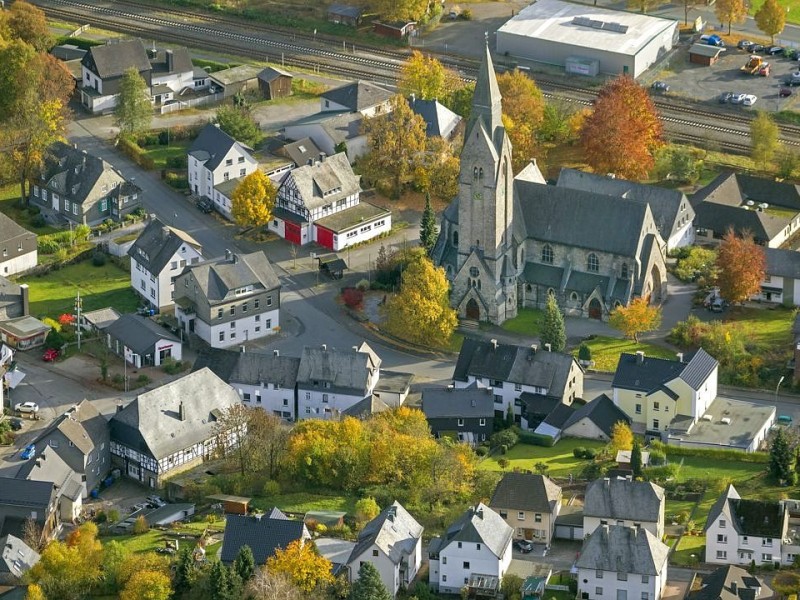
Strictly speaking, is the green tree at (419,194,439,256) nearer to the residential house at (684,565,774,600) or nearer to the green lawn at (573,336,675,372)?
the green lawn at (573,336,675,372)

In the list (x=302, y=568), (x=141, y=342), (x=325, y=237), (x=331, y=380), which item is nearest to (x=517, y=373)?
(x=331, y=380)

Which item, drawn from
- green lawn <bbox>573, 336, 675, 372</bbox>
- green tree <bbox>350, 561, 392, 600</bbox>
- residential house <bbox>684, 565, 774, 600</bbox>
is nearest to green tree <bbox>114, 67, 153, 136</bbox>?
green lawn <bbox>573, 336, 675, 372</bbox>

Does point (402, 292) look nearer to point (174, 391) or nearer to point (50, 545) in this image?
point (174, 391)

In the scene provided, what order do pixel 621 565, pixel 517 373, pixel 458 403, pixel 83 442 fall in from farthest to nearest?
1. pixel 517 373
2. pixel 458 403
3. pixel 83 442
4. pixel 621 565

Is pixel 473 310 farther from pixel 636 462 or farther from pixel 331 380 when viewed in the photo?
pixel 636 462

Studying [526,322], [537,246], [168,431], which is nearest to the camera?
[168,431]

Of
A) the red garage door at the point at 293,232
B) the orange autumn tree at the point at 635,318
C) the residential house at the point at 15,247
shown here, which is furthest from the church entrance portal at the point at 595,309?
the residential house at the point at 15,247

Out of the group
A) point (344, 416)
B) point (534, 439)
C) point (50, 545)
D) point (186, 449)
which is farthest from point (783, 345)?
point (50, 545)
